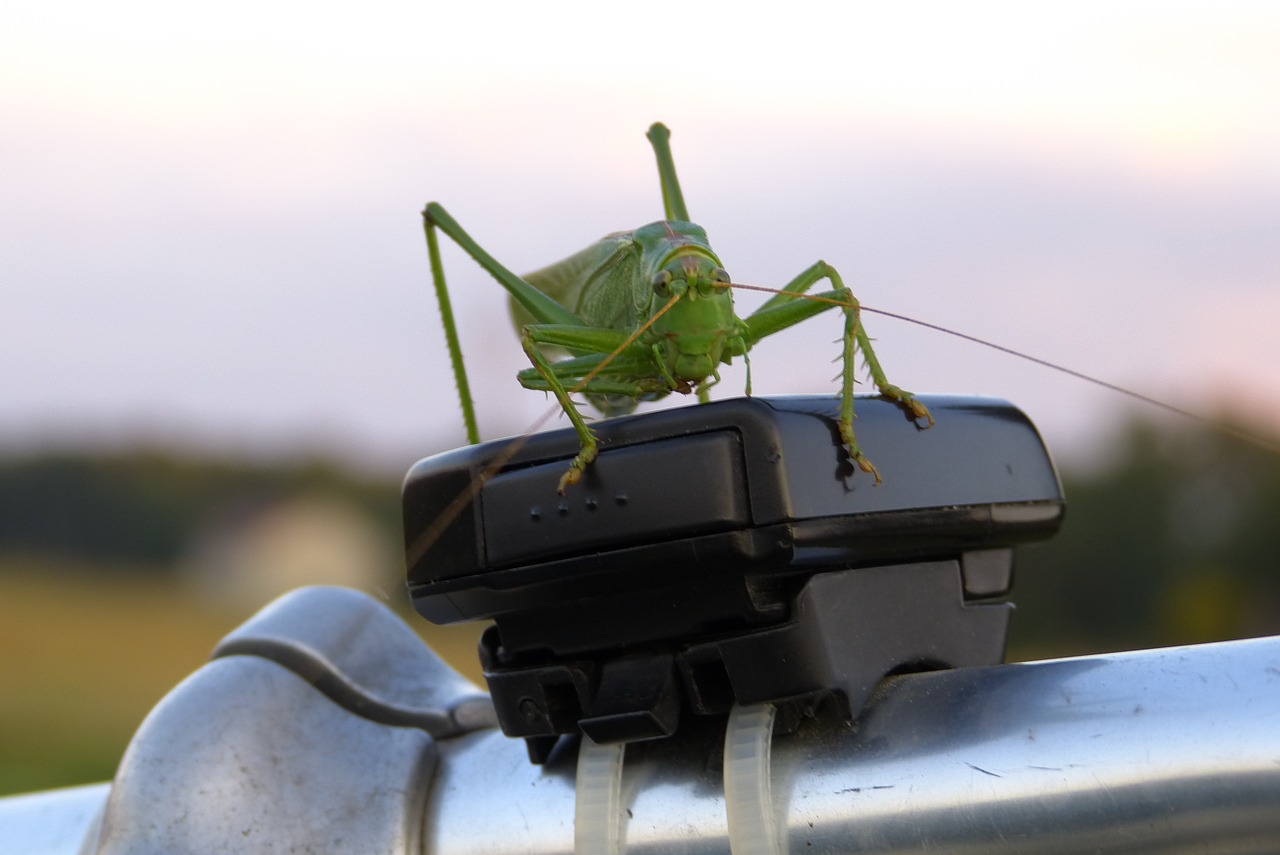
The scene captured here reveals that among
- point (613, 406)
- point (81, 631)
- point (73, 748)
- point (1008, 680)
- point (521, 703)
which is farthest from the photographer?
point (81, 631)

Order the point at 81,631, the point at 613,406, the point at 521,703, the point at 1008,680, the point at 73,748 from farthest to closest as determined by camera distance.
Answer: the point at 81,631
the point at 73,748
the point at 613,406
the point at 521,703
the point at 1008,680

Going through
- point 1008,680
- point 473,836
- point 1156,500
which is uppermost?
point 1008,680

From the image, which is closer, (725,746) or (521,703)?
(725,746)

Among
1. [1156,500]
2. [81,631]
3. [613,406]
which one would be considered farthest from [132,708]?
[1156,500]

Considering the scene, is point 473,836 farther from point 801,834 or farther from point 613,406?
point 613,406

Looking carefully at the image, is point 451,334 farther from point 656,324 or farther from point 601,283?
point 656,324

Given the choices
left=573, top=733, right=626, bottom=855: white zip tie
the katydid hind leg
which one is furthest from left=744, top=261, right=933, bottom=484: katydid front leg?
the katydid hind leg

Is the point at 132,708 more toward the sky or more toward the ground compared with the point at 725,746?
more toward the ground
